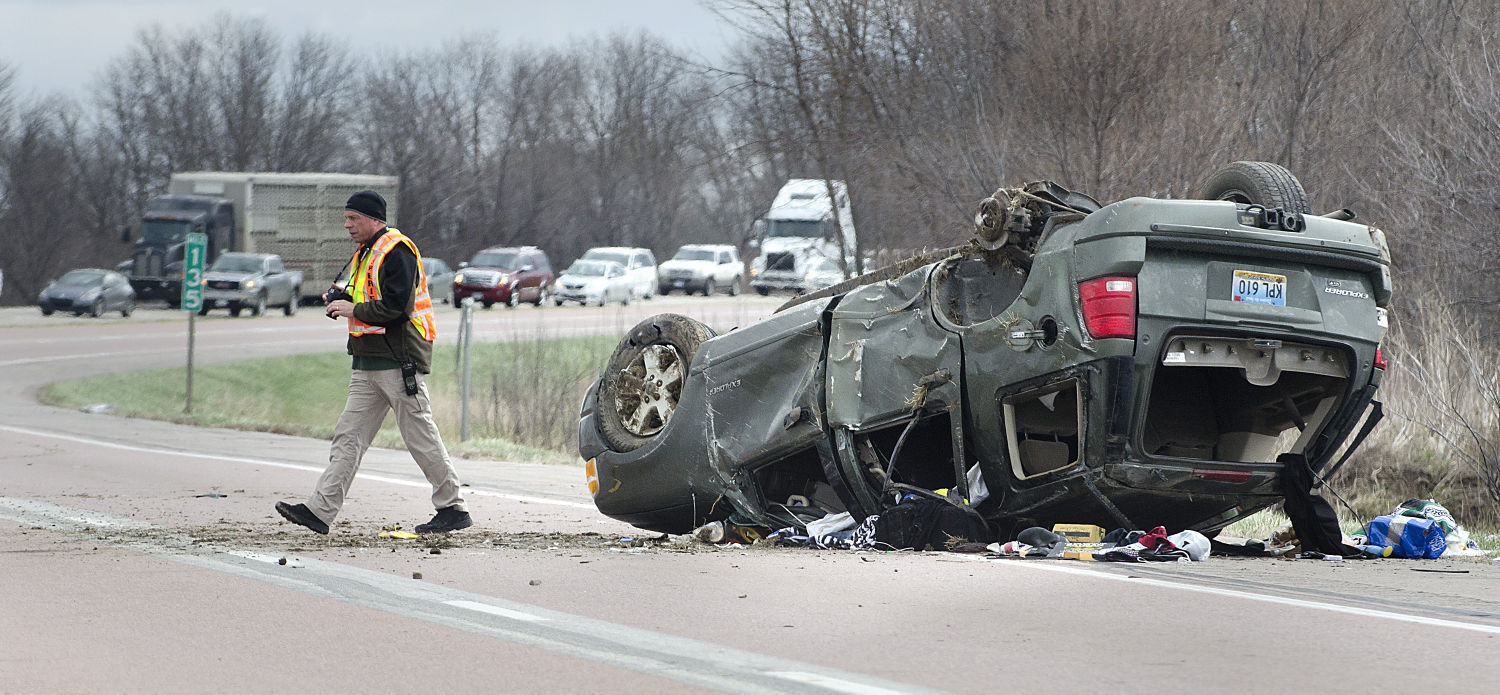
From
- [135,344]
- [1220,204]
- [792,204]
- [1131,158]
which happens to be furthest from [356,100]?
[1220,204]

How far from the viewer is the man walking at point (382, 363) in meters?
8.86

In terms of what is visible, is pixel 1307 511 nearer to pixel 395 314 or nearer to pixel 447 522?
pixel 447 522

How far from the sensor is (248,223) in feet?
147

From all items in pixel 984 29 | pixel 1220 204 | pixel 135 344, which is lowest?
pixel 135 344

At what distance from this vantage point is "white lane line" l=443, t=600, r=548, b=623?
610 cm

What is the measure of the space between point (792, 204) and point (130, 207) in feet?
177

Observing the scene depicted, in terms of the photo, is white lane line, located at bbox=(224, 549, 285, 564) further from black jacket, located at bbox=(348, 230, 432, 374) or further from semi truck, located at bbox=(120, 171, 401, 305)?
semi truck, located at bbox=(120, 171, 401, 305)

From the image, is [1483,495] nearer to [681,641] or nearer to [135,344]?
[681,641]

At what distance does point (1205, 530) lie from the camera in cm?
805

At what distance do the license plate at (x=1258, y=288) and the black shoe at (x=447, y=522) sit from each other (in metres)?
4.37

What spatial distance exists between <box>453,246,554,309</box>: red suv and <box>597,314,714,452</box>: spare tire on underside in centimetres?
4062

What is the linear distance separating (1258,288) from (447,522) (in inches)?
178

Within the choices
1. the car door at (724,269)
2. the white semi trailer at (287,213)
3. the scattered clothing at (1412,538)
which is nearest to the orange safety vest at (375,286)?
the scattered clothing at (1412,538)

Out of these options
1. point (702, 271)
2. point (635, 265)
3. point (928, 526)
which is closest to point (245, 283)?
point (635, 265)
